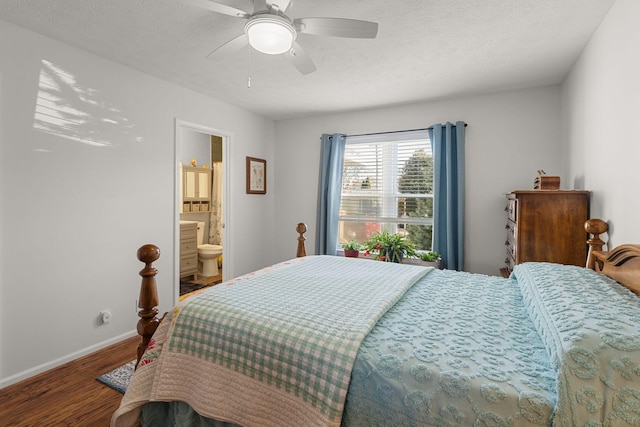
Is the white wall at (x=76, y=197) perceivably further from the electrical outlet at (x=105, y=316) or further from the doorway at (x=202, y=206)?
the doorway at (x=202, y=206)

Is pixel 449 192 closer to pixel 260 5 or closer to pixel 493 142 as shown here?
pixel 493 142

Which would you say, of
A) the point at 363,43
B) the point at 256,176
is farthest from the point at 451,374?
the point at 256,176

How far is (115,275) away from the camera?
2889 millimetres

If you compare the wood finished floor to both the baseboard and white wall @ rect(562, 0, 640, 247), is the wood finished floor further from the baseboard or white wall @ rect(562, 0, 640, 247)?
white wall @ rect(562, 0, 640, 247)

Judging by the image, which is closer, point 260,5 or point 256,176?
point 260,5

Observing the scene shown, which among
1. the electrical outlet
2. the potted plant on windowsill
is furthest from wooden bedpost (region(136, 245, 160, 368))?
the potted plant on windowsill

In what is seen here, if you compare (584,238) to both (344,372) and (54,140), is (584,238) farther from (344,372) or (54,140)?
(54,140)

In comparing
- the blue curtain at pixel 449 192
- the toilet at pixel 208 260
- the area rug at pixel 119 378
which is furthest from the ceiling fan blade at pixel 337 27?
the toilet at pixel 208 260

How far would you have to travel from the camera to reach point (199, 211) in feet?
17.7

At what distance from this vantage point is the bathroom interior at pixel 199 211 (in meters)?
4.79

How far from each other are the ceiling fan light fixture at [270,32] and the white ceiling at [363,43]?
0.30 m

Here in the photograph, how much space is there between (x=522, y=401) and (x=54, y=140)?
3177mm

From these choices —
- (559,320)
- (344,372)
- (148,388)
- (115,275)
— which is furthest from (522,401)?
(115,275)

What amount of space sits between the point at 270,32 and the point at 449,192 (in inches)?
104
